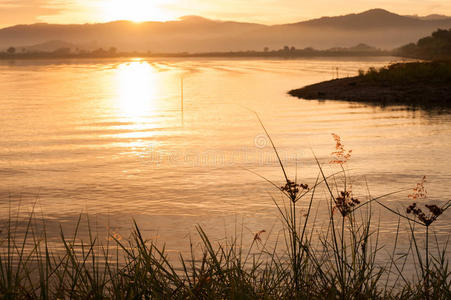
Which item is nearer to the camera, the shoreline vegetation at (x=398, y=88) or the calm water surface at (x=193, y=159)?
the calm water surface at (x=193, y=159)

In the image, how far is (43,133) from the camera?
22469 mm

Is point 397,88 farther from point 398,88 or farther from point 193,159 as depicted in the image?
point 193,159

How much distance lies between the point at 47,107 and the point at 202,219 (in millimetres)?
25185

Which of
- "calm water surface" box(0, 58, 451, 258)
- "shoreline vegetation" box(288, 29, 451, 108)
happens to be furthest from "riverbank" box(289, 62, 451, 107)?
"calm water surface" box(0, 58, 451, 258)

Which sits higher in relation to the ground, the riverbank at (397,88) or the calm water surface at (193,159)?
the riverbank at (397,88)

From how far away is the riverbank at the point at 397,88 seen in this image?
1382 inches

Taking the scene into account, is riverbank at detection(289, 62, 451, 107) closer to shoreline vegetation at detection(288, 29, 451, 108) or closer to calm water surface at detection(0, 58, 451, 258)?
shoreline vegetation at detection(288, 29, 451, 108)

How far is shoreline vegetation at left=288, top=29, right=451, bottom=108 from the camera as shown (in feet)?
115

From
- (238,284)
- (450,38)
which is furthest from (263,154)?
(450,38)

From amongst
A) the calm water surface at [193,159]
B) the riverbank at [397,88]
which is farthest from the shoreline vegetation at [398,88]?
the calm water surface at [193,159]

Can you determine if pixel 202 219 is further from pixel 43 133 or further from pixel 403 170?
pixel 43 133

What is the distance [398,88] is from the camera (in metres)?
37.7

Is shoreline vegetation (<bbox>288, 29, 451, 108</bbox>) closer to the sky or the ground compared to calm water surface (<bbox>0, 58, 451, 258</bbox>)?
closer to the sky

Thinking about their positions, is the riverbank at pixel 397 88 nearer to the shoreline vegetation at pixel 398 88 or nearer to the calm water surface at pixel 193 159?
the shoreline vegetation at pixel 398 88
